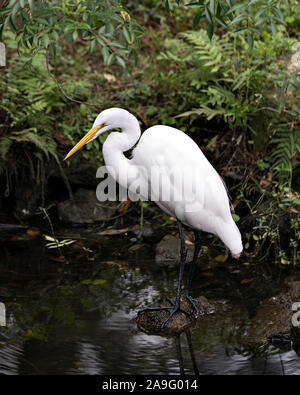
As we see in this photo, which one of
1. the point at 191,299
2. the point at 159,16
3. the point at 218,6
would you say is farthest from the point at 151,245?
the point at 159,16

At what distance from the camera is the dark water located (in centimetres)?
321

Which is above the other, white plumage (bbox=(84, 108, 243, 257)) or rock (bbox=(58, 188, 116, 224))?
white plumage (bbox=(84, 108, 243, 257))

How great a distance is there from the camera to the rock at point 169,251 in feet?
14.9

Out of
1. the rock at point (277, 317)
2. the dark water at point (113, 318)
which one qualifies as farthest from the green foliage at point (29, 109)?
the rock at point (277, 317)

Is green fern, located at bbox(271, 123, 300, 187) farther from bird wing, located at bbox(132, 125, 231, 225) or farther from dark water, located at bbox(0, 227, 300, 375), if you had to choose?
bird wing, located at bbox(132, 125, 231, 225)

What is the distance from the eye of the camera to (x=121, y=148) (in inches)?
143

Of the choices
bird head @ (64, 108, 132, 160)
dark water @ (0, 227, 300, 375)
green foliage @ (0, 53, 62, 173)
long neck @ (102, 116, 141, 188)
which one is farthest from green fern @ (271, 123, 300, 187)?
green foliage @ (0, 53, 62, 173)

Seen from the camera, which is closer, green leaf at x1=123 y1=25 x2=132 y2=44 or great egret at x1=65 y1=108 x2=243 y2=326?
green leaf at x1=123 y1=25 x2=132 y2=44

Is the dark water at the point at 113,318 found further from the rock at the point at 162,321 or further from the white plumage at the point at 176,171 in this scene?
the white plumage at the point at 176,171

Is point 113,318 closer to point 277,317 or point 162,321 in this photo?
point 162,321

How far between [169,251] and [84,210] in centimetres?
104

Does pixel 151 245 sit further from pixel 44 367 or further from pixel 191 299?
pixel 44 367

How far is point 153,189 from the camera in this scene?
3656mm

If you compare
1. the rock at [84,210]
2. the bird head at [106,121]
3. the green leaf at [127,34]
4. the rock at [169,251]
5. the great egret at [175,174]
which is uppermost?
the green leaf at [127,34]
